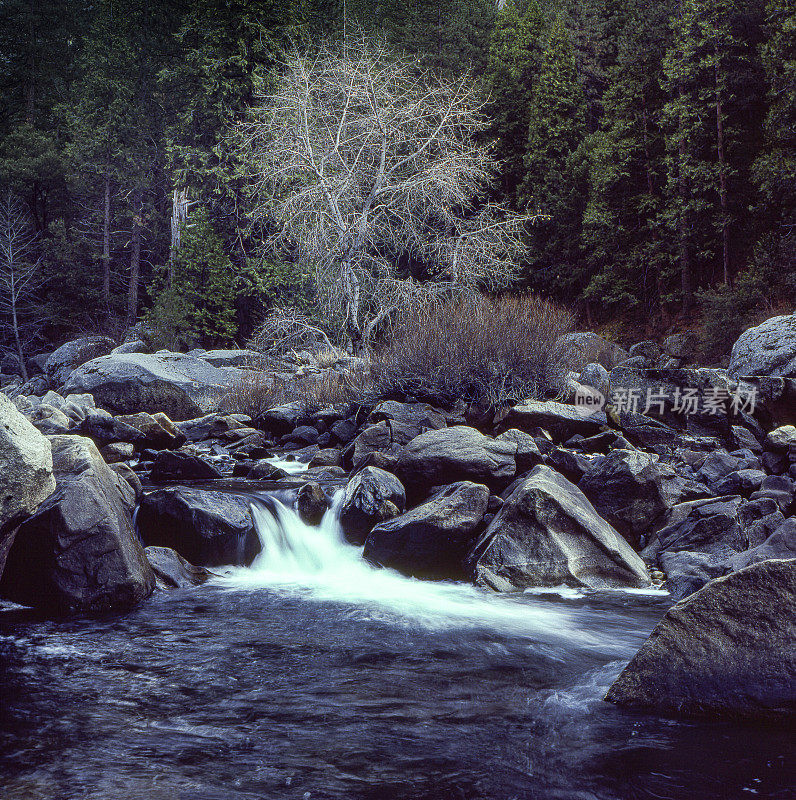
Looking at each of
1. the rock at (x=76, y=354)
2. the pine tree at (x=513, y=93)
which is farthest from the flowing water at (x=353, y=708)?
the pine tree at (x=513, y=93)

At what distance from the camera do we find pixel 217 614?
4668 millimetres

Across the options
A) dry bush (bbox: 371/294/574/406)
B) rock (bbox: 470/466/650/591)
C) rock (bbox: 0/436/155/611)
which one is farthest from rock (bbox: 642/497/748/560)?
dry bush (bbox: 371/294/574/406)

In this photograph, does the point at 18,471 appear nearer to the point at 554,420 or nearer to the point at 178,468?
the point at 178,468

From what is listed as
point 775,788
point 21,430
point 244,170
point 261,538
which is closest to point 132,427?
point 261,538

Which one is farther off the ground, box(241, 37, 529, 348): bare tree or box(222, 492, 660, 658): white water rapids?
box(241, 37, 529, 348): bare tree

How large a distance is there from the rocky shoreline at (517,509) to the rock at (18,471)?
0.01m

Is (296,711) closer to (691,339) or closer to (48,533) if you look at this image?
(48,533)

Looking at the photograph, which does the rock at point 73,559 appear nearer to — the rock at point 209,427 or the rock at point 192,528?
the rock at point 192,528

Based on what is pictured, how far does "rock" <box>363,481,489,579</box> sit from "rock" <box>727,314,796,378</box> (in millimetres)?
7893

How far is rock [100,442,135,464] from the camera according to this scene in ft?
30.5

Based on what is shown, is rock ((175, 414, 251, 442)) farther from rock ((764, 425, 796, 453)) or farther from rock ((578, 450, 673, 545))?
rock ((764, 425, 796, 453))

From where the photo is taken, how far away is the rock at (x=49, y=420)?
9.73m

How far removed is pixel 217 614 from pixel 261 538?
1.51m

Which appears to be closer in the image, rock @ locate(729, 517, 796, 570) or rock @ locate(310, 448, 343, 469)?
rock @ locate(729, 517, 796, 570)
